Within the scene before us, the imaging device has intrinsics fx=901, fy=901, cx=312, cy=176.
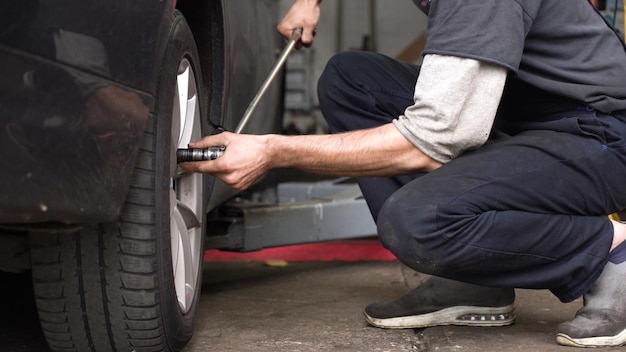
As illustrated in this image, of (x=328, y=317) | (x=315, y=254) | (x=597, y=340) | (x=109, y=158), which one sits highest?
(x=109, y=158)

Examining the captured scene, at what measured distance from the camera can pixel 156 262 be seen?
66.4 inches

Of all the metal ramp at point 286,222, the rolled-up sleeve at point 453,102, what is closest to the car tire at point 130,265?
the rolled-up sleeve at point 453,102

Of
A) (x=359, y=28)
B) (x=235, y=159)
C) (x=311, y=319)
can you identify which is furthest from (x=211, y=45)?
(x=359, y=28)

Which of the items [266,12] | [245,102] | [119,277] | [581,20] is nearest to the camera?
[119,277]

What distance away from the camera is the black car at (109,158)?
1.36m

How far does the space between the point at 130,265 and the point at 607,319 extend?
1.14 metres

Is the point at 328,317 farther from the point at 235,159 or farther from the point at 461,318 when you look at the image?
the point at 235,159

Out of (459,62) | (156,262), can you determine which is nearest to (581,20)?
(459,62)

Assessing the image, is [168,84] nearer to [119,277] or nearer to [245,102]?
[119,277]

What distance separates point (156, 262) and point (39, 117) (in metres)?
0.43

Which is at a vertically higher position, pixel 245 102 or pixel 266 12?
pixel 266 12

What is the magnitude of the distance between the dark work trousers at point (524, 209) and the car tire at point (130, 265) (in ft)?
1.81

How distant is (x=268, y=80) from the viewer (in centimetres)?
238

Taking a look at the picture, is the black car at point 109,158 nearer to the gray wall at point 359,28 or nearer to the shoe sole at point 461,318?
the shoe sole at point 461,318
